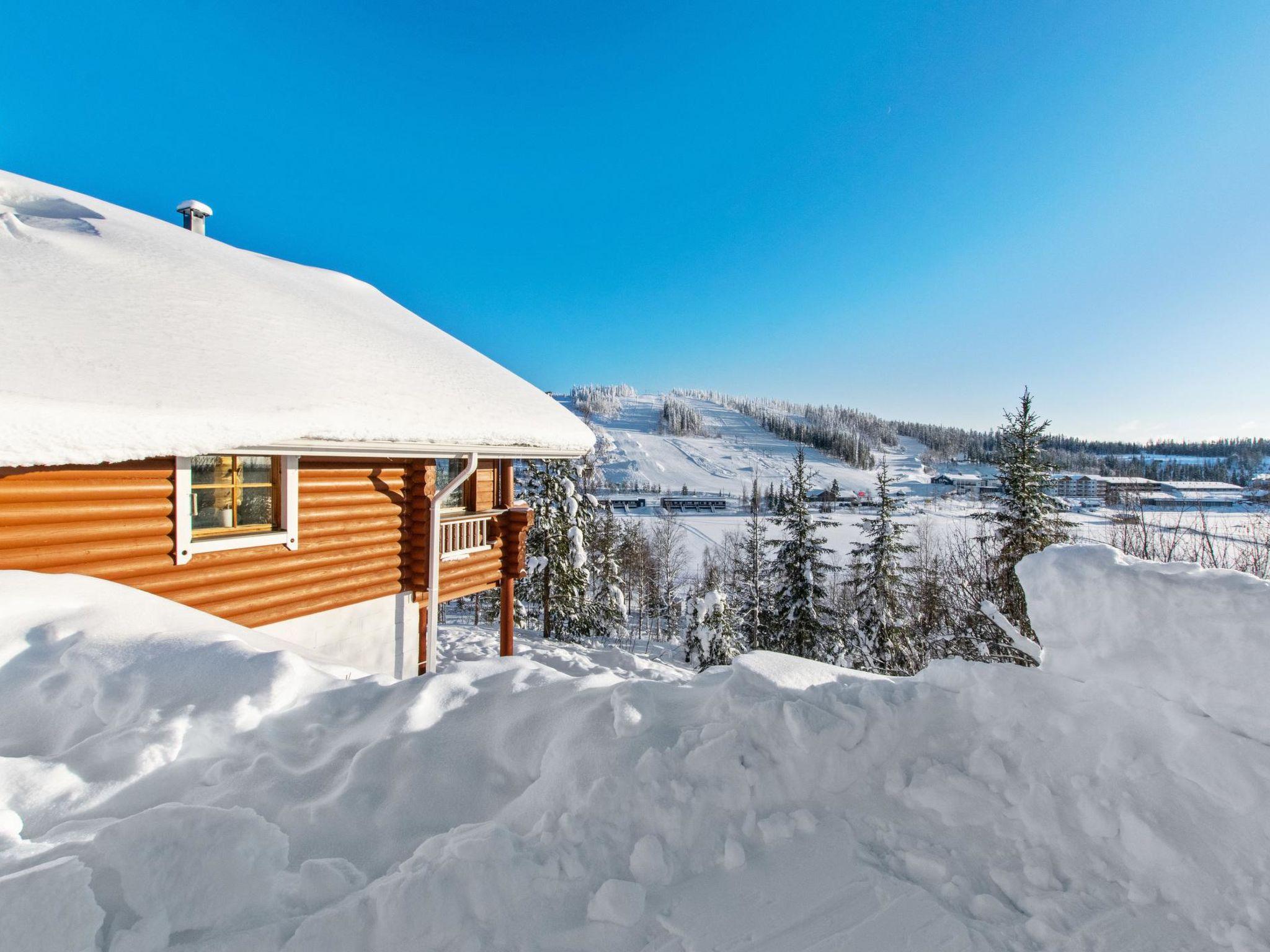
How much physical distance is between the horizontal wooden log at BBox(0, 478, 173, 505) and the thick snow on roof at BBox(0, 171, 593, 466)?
0.97 meters

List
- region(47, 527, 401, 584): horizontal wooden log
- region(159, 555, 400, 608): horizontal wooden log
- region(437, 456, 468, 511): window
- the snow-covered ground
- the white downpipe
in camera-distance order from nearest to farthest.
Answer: region(47, 527, 401, 584): horizontal wooden log
region(159, 555, 400, 608): horizontal wooden log
the white downpipe
region(437, 456, 468, 511): window
the snow-covered ground

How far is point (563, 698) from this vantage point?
2.26m

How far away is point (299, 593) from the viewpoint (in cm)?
511

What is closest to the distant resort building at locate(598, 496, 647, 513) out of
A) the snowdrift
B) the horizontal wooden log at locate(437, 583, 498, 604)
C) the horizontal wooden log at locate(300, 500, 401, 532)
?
the horizontal wooden log at locate(437, 583, 498, 604)

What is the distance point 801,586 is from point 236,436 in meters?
15.9

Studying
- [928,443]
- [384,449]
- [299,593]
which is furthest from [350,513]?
[928,443]

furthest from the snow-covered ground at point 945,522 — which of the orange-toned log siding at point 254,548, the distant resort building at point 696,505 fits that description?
the orange-toned log siding at point 254,548

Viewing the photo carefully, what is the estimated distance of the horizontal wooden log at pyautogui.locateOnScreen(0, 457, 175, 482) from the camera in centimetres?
337

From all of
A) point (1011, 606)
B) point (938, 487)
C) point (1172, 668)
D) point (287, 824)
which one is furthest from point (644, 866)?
point (938, 487)

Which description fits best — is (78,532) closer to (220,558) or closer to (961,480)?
(220,558)

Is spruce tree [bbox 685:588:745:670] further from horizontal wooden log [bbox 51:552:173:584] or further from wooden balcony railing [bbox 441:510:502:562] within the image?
horizontal wooden log [bbox 51:552:173:584]

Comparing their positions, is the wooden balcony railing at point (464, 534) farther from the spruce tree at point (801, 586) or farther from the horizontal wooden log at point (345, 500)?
the spruce tree at point (801, 586)

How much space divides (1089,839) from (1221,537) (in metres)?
14.2

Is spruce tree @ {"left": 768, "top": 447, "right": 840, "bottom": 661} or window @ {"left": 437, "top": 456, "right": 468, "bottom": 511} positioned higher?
window @ {"left": 437, "top": 456, "right": 468, "bottom": 511}
